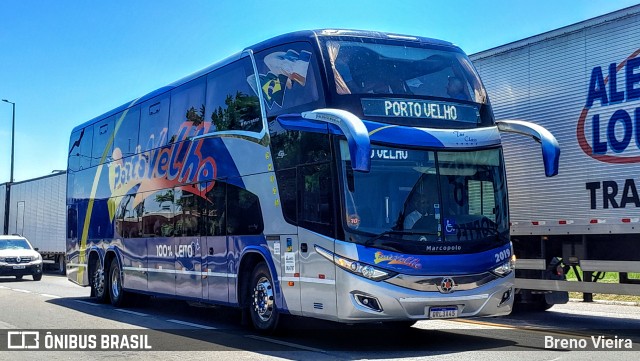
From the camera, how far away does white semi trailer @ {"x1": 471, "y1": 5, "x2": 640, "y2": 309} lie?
1123 cm

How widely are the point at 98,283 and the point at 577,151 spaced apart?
1145 cm

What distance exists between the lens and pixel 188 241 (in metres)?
13.3

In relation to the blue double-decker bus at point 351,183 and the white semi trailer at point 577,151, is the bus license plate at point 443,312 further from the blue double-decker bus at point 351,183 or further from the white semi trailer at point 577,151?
the white semi trailer at point 577,151

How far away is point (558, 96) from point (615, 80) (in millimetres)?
1134

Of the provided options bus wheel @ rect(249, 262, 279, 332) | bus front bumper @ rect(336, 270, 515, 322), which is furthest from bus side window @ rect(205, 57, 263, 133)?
bus front bumper @ rect(336, 270, 515, 322)

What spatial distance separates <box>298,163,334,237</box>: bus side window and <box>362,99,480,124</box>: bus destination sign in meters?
0.97

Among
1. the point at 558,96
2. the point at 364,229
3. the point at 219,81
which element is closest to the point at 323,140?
the point at 364,229

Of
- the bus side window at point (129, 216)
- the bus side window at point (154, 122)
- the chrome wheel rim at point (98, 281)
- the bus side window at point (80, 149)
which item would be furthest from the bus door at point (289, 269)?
the bus side window at point (80, 149)

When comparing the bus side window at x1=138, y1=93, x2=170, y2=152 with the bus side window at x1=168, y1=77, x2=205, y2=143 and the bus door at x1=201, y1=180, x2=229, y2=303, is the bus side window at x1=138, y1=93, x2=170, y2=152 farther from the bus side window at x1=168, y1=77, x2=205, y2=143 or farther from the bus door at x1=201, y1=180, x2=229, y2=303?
the bus door at x1=201, y1=180, x2=229, y2=303

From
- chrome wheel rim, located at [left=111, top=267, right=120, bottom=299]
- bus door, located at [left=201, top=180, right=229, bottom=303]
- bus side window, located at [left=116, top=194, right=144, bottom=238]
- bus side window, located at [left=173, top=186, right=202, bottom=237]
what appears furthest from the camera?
chrome wheel rim, located at [left=111, top=267, right=120, bottom=299]

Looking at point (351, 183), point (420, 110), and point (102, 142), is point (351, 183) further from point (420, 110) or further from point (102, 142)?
point (102, 142)

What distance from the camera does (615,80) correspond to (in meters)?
11.4

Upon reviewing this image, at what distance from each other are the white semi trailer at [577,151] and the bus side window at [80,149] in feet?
33.5

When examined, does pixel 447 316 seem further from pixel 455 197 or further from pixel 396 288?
pixel 455 197
